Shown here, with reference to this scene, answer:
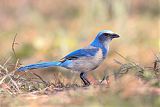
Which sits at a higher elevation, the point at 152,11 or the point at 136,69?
the point at 136,69

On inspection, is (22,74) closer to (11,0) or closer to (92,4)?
(92,4)

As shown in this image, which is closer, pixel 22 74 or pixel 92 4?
pixel 22 74

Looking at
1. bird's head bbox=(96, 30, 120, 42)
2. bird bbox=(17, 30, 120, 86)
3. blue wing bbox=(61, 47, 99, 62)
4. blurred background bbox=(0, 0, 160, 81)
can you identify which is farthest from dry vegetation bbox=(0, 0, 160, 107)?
bird's head bbox=(96, 30, 120, 42)

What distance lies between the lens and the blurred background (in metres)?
15.9

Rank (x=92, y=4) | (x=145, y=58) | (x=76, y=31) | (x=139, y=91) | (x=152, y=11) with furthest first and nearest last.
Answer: (x=152, y=11)
(x=76, y=31)
(x=92, y=4)
(x=145, y=58)
(x=139, y=91)

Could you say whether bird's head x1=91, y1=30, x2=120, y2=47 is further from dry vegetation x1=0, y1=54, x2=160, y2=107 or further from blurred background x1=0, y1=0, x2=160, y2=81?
blurred background x1=0, y1=0, x2=160, y2=81

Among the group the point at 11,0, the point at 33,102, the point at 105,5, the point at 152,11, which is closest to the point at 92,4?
the point at 105,5

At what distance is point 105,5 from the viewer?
1641 cm

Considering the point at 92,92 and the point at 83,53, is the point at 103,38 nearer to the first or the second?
the point at 83,53

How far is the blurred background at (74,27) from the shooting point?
52.2ft

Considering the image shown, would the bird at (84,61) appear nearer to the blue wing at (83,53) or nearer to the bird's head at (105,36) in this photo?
the blue wing at (83,53)

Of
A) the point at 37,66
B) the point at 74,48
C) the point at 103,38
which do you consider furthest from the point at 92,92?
the point at 74,48

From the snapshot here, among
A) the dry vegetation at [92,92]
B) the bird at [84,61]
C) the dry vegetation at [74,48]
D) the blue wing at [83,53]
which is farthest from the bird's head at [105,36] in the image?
the dry vegetation at [92,92]

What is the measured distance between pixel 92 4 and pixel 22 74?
31.3ft
